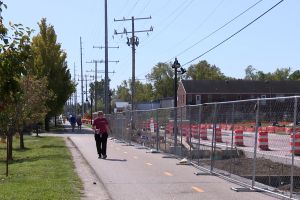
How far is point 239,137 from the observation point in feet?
42.5

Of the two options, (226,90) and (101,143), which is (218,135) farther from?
(226,90)

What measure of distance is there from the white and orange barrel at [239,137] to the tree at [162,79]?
133 meters

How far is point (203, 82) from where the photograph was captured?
357 feet

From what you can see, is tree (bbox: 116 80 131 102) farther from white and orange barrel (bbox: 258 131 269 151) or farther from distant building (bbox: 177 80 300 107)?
white and orange barrel (bbox: 258 131 269 151)

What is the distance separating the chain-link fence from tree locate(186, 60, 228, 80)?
12373cm

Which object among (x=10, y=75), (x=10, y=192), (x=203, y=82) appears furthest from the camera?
(x=203, y=82)

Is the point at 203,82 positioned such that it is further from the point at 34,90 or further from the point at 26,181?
the point at 26,181

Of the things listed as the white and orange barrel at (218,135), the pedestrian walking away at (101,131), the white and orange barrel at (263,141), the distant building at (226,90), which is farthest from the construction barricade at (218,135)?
the distant building at (226,90)

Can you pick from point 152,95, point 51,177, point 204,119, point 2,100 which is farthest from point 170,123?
point 152,95

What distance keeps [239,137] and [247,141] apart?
0.51 metres

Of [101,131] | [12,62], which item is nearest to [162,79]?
[101,131]

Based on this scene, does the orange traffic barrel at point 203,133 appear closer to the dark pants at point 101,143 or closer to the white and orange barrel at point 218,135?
the white and orange barrel at point 218,135

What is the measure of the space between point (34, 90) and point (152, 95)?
125125 millimetres

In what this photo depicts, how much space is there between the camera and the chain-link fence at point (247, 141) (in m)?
10.2
